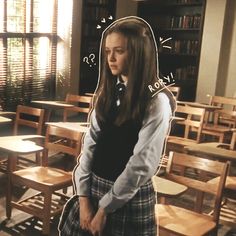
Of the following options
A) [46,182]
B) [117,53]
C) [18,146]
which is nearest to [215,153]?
[46,182]

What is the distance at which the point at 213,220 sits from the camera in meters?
2.04

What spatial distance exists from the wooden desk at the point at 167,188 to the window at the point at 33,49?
3672mm

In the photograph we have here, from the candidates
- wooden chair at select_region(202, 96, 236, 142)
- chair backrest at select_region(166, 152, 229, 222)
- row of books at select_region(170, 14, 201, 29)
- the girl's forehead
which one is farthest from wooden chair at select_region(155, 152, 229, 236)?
row of books at select_region(170, 14, 201, 29)

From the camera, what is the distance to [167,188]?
1989 mm

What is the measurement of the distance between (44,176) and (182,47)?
→ 190 inches

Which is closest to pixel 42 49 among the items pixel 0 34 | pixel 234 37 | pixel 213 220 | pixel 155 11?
pixel 0 34

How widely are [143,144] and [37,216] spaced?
1.75m

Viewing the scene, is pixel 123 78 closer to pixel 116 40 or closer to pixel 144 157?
pixel 116 40

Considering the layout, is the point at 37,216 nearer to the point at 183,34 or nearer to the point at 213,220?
the point at 213,220

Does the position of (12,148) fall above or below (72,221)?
below

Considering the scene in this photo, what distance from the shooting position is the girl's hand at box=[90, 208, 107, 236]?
1179mm

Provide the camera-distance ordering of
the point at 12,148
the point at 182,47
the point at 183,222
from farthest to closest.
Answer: the point at 182,47 < the point at 12,148 < the point at 183,222

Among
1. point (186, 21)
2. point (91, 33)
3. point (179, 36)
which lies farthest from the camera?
point (179, 36)

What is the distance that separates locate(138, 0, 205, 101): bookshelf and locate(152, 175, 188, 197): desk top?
4696mm
